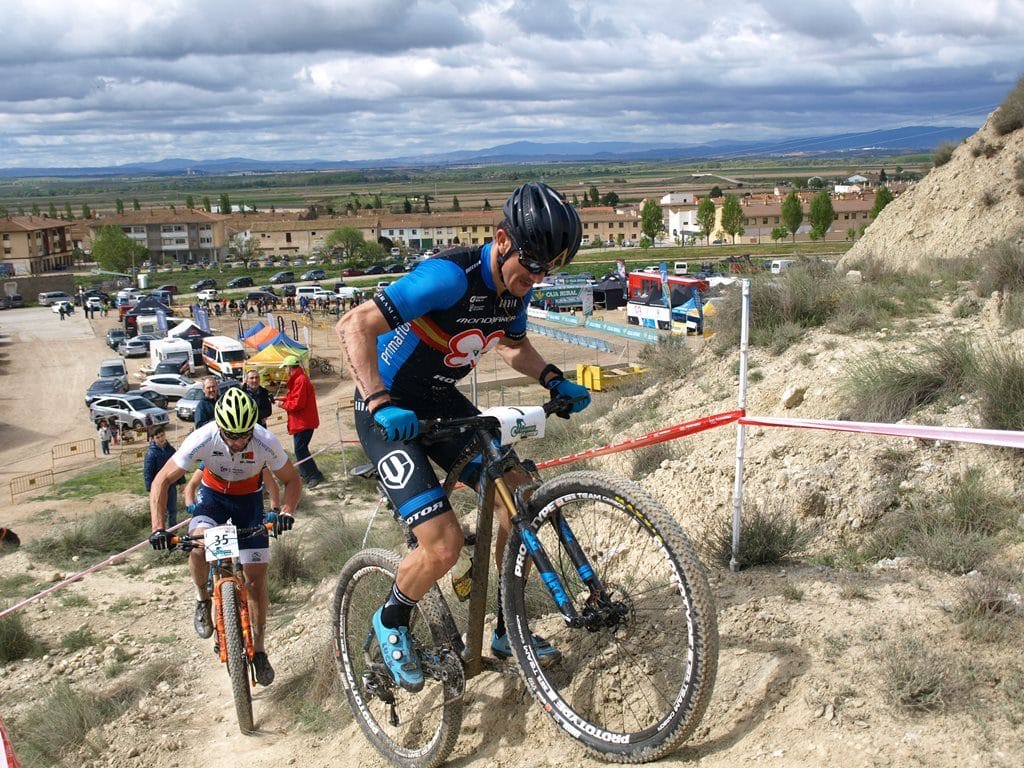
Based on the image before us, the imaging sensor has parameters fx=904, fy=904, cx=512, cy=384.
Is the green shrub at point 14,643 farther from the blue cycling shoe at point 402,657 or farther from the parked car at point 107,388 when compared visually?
the parked car at point 107,388

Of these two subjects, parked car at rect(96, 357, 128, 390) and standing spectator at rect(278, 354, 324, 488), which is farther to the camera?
parked car at rect(96, 357, 128, 390)

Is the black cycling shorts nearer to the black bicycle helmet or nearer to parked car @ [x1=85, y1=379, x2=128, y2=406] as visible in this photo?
the black bicycle helmet

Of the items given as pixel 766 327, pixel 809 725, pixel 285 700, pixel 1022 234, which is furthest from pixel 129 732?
pixel 1022 234

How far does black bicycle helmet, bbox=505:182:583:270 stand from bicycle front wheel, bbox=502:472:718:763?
0.91 metres

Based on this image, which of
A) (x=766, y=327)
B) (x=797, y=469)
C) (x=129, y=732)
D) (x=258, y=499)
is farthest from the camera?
(x=766, y=327)

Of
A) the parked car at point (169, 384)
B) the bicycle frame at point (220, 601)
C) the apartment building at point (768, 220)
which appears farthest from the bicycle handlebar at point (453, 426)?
the apartment building at point (768, 220)

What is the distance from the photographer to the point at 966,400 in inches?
279

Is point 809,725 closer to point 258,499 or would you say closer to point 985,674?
point 985,674

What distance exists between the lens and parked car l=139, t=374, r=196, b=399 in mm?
34125

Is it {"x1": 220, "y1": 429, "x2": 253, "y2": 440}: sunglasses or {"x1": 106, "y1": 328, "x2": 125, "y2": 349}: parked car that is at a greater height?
{"x1": 220, "y1": 429, "x2": 253, "y2": 440}: sunglasses

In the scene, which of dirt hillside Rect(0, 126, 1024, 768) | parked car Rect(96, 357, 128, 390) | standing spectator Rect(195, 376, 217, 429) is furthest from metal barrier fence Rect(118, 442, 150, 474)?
parked car Rect(96, 357, 128, 390)

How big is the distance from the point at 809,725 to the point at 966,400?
4656 mm

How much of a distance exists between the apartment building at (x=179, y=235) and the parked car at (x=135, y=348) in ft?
321

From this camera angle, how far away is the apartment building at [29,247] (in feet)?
391
